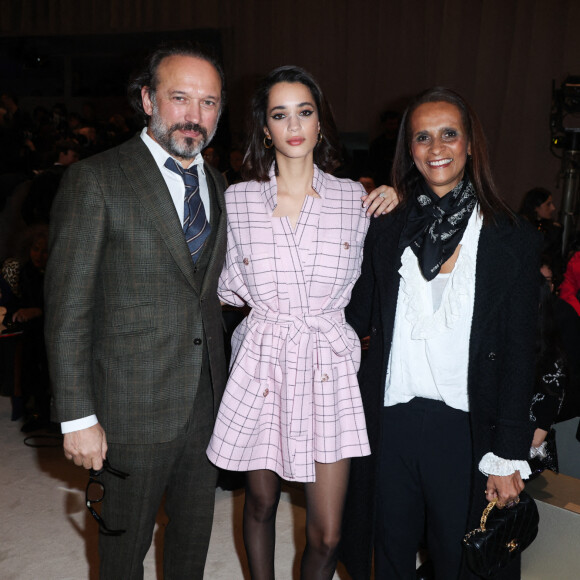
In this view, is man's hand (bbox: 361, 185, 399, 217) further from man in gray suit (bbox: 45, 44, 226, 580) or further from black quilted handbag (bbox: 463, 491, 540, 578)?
black quilted handbag (bbox: 463, 491, 540, 578)

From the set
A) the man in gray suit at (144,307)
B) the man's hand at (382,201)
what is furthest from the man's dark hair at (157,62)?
the man's hand at (382,201)

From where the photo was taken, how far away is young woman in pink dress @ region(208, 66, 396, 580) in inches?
77.2

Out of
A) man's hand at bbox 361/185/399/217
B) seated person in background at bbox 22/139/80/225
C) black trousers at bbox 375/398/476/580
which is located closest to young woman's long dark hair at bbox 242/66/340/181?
man's hand at bbox 361/185/399/217

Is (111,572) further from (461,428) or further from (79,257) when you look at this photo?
(461,428)

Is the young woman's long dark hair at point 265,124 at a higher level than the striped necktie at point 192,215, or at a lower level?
higher

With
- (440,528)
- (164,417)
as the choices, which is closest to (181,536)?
(164,417)

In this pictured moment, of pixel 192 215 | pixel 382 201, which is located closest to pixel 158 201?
pixel 192 215

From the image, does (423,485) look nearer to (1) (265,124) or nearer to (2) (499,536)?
(2) (499,536)

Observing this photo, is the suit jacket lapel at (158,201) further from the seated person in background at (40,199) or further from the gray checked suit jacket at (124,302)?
the seated person in background at (40,199)

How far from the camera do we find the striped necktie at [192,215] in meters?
1.88

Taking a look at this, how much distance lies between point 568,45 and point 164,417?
246 inches

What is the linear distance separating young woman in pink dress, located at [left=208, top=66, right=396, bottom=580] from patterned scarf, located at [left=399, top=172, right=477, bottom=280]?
0.13 meters

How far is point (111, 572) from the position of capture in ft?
6.28

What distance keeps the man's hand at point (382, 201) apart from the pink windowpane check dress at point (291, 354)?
9 centimetres
